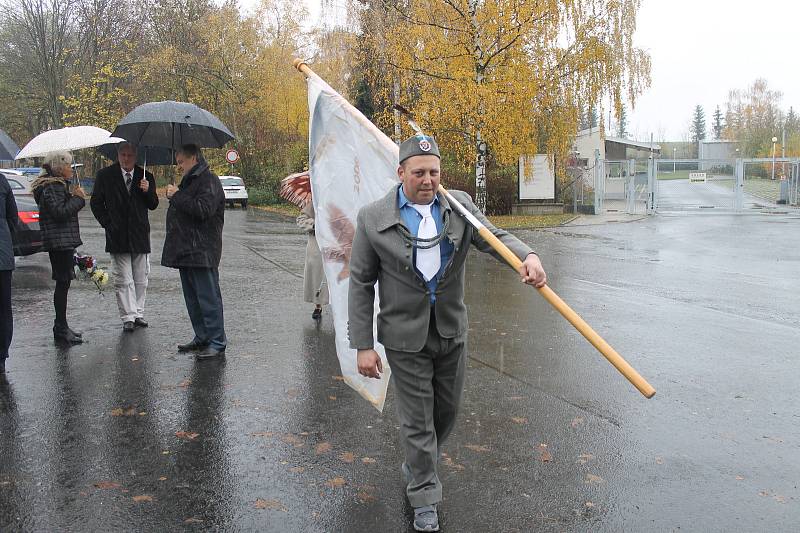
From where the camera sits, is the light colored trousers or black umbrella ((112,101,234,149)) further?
the light colored trousers

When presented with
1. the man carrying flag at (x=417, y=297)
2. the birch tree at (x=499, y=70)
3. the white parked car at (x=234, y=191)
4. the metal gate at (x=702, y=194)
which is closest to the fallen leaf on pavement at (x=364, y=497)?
the man carrying flag at (x=417, y=297)

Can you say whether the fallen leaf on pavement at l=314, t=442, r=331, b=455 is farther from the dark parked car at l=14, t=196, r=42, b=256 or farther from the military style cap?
the dark parked car at l=14, t=196, r=42, b=256

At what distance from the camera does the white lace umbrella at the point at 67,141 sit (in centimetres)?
790

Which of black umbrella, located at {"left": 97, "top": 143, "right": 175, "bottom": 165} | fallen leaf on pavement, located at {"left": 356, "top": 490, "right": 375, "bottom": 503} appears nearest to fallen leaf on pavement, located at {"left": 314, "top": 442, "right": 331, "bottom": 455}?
fallen leaf on pavement, located at {"left": 356, "top": 490, "right": 375, "bottom": 503}

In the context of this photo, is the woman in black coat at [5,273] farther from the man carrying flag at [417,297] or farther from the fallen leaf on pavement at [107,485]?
the man carrying flag at [417,297]

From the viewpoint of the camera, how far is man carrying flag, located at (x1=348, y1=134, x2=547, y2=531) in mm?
3830

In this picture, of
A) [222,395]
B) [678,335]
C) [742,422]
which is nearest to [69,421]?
[222,395]

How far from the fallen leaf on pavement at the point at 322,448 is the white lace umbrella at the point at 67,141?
172 inches

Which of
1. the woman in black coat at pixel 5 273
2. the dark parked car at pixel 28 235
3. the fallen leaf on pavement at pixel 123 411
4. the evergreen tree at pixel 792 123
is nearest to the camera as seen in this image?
the fallen leaf on pavement at pixel 123 411

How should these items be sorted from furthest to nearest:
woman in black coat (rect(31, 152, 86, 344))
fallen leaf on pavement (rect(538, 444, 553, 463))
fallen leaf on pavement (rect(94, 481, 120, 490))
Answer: woman in black coat (rect(31, 152, 86, 344))
fallen leaf on pavement (rect(538, 444, 553, 463))
fallen leaf on pavement (rect(94, 481, 120, 490))

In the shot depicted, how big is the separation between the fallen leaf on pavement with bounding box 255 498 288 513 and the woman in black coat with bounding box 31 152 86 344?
171 inches

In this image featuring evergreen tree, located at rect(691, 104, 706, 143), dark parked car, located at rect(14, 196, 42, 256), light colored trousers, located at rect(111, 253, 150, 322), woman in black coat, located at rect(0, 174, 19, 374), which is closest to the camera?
woman in black coat, located at rect(0, 174, 19, 374)

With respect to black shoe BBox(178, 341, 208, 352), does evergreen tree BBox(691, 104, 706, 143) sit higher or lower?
higher

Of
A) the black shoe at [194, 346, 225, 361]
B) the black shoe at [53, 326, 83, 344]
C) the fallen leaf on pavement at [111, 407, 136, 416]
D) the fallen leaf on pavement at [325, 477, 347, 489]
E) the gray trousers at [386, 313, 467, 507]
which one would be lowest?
the fallen leaf on pavement at [325, 477, 347, 489]
